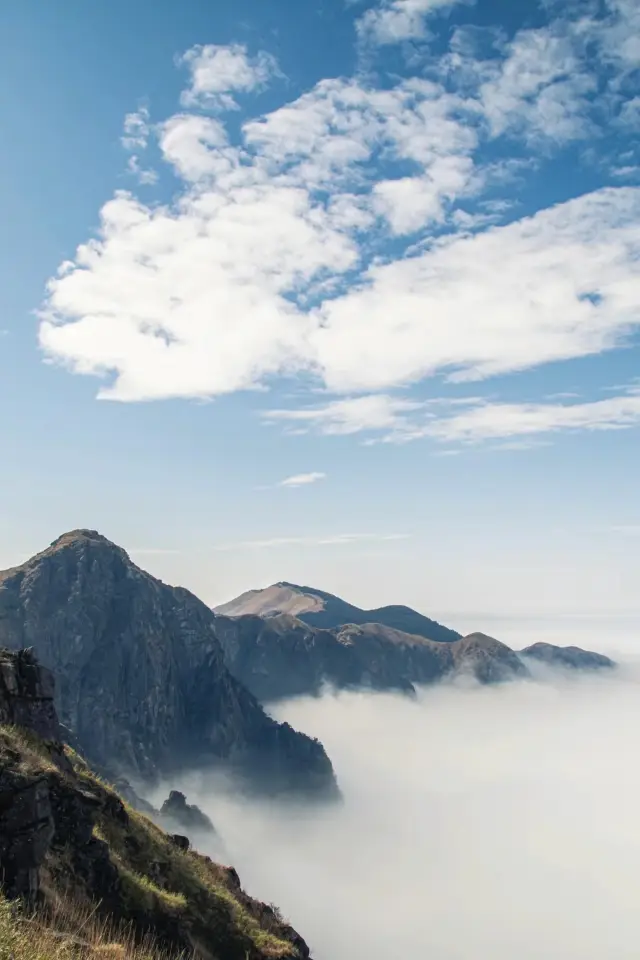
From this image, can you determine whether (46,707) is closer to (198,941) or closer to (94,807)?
(94,807)

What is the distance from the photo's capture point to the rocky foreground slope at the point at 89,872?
18312 millimetres

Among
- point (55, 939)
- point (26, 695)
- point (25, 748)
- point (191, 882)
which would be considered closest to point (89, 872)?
point (25, 748)

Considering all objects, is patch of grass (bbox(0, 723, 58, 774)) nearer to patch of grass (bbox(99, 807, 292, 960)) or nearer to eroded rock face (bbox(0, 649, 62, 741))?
eroded rock face (bbox(0, 649, 62, 741))

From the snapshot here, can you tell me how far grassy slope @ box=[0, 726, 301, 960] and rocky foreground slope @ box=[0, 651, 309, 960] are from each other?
0.06 metres

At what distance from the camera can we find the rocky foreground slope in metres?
18.3

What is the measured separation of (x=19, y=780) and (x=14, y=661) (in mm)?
11593

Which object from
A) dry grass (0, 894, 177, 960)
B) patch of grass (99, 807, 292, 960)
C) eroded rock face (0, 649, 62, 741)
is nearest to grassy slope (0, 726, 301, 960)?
patch of grass (99, 807, 292, 960)

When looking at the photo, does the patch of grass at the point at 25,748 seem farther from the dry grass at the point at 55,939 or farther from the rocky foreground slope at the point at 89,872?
the dry grass at the point at 55,939

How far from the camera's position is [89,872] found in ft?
78.3

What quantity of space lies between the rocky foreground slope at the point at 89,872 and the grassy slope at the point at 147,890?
2.5 inches

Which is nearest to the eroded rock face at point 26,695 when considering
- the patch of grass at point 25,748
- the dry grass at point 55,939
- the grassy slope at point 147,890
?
the patch of grass at point 25,748

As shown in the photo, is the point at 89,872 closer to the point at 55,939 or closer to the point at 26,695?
the point at 26,695

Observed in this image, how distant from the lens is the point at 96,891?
23.5 m

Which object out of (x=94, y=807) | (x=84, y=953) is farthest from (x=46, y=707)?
(x=84, y=953)
